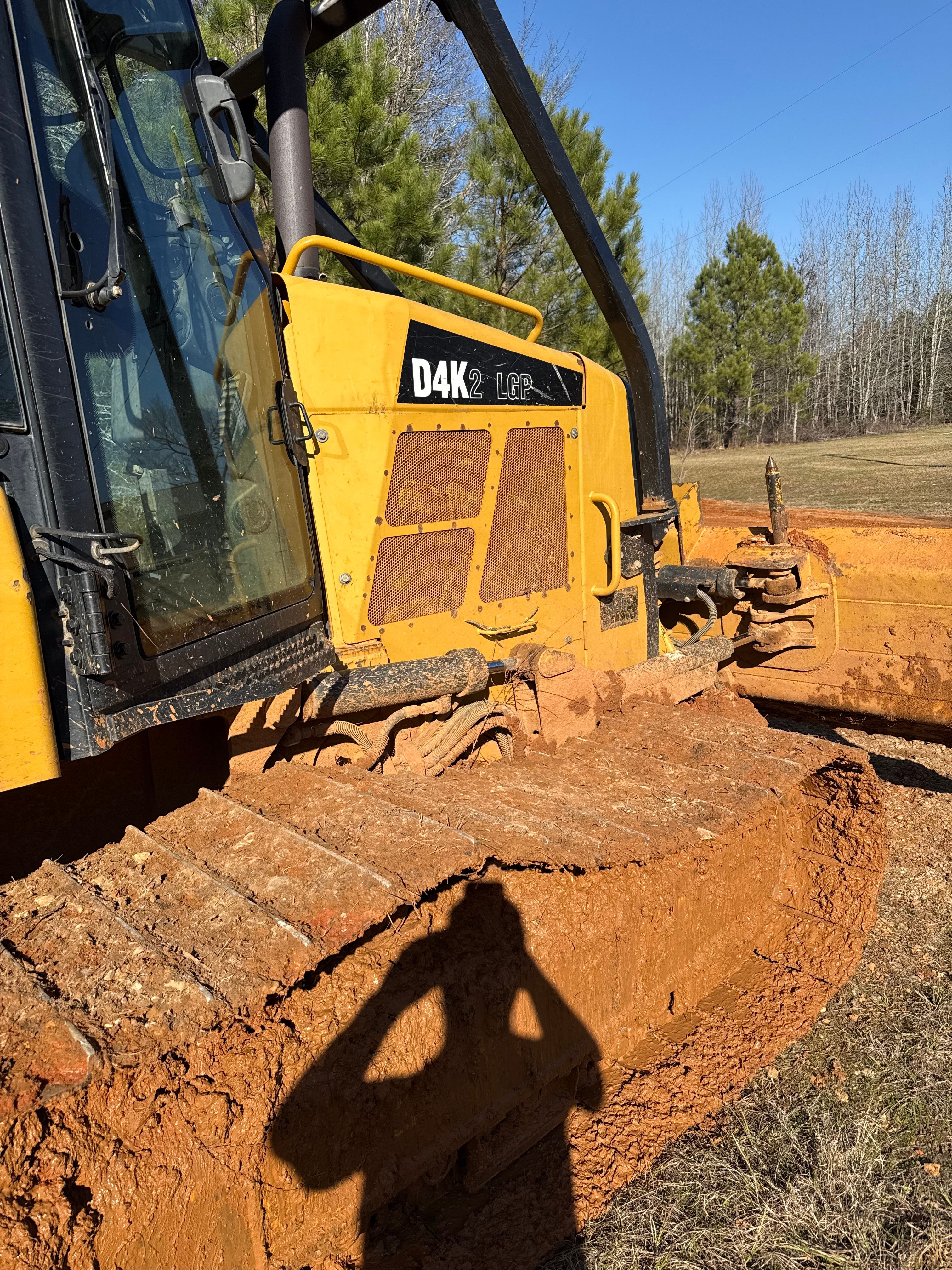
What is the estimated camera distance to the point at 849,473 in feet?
66.6

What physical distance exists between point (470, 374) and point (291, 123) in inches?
36.8

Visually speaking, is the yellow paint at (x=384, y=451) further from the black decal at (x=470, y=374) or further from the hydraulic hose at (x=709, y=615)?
the hydraulic hose at (x=709, y=615)

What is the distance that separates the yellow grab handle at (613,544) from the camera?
10.8ft

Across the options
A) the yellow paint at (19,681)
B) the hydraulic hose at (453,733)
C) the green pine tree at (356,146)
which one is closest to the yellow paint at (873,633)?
the hydraulic hose at (453,733)

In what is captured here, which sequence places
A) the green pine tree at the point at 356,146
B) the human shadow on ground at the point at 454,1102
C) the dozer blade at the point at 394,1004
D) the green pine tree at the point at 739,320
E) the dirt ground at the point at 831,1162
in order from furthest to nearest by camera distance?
the green pine tree at the point at 739,320
the green pine tree at the point at 356,146
the dirt ground at the point at 831,1162
the human shadow on ground at the point at 454,1102
the dozer blade at the point at 394,1004

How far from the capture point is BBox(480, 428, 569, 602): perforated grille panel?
292cm

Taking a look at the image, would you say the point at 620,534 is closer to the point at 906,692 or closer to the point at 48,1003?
the point at 906,692

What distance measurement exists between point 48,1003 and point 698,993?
227cm

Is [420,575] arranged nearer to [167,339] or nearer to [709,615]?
[167,339]

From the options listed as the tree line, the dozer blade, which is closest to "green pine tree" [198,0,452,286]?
the tree line

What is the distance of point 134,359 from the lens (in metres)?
1.75

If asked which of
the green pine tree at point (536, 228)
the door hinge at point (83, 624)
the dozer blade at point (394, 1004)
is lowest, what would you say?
the dozer blade at point (394, 1004)

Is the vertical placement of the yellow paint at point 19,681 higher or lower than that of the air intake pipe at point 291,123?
lower

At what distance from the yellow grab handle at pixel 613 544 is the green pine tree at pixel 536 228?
393 inches
